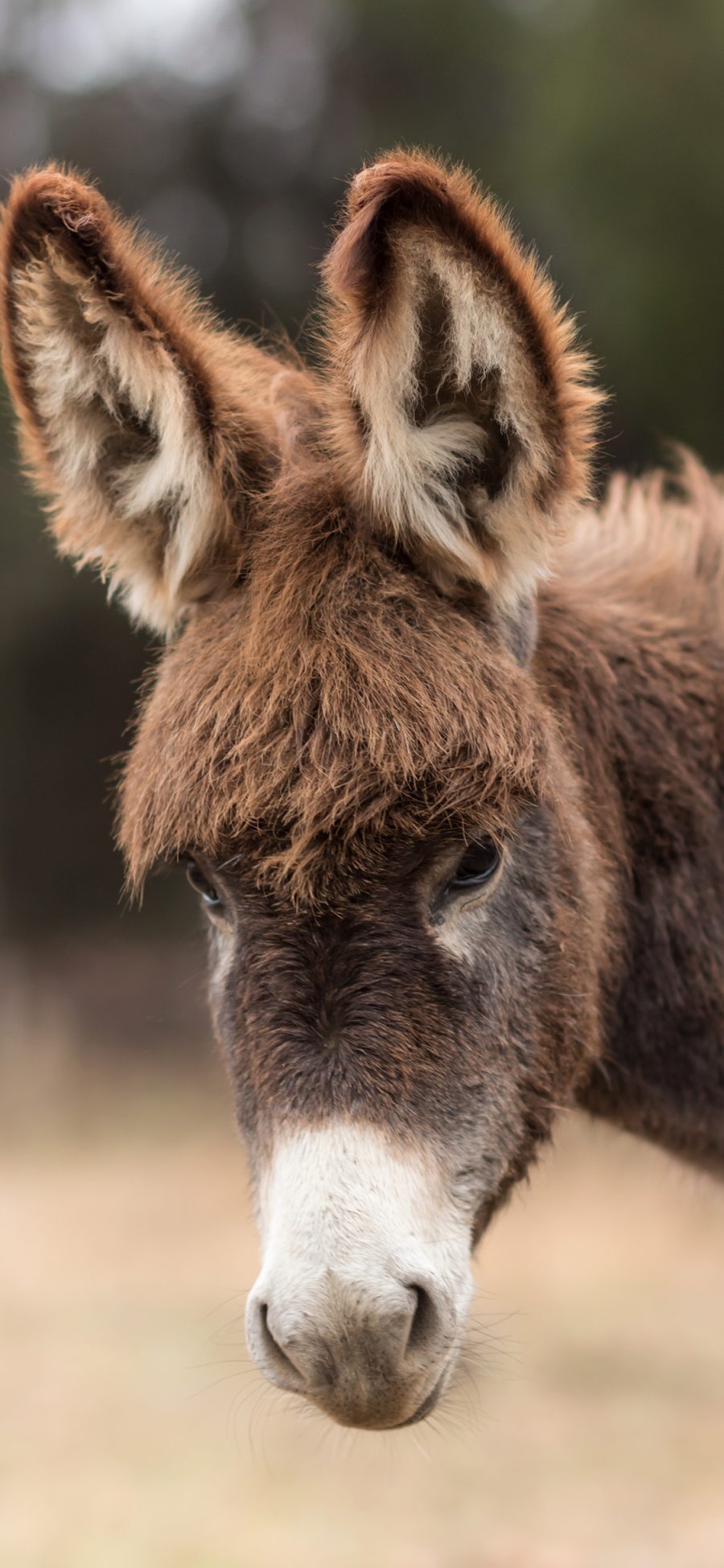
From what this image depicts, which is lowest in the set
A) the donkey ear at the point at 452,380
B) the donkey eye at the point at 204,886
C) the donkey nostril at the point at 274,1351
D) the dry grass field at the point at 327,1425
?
the dry grass field at the point at 327,1425

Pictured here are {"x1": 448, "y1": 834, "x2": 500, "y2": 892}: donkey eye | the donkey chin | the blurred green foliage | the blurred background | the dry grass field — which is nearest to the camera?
the donkey chin

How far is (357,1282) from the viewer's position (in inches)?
93.7

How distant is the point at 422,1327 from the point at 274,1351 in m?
0.29

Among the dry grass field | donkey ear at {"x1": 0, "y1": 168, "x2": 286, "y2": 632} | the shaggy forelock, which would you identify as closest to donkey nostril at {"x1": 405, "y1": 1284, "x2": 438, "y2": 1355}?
the dry grass field

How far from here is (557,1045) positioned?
10.4ft

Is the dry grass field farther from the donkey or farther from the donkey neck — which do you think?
the donkey

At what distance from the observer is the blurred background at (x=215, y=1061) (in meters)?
6.84

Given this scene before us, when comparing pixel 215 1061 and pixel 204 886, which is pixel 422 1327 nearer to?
pixel 204 886

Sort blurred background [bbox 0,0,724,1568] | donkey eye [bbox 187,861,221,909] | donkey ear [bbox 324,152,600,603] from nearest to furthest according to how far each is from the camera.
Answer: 1. donkey ear [bbox 324,152,600,603]
2. donkey eye [bbox 187,861,221,909]
3. blurred background [bbox 0,0,724,1568]

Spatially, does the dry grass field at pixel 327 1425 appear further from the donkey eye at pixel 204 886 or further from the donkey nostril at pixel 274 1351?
the donkey eye at pixel 204 886

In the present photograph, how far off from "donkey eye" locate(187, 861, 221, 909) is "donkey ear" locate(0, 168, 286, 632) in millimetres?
764

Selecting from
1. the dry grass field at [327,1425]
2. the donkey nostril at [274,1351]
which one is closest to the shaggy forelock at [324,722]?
the donkey nostril at [274,1351]

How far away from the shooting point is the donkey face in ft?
8.46

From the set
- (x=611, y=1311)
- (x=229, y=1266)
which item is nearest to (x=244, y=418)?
(x=611, y=1311)
